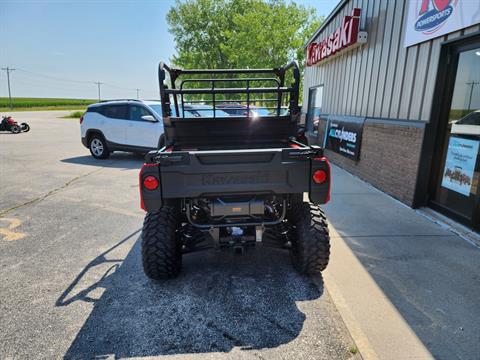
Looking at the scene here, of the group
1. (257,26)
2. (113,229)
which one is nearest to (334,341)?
(113,229)

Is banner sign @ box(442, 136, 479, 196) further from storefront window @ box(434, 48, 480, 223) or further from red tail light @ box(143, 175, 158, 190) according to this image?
red tail light @ box(143, 175, 158, 190)

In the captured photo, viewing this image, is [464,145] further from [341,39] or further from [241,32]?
[241,32]

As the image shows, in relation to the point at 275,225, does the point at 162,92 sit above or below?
above

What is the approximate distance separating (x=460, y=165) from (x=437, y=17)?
2204 mm

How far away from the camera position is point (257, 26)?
77.3ft

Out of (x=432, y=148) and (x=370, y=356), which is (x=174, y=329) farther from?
(x=432, y=148)

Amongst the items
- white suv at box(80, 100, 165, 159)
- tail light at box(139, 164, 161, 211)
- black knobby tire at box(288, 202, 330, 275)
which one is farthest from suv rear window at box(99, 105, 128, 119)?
black knobby tire at box(288, 202, 330, 275)

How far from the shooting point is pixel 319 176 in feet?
9.00

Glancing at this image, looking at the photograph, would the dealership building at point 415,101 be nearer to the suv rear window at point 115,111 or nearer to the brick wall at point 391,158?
the brick wall at point 391,158

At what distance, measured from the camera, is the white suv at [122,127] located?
957cm

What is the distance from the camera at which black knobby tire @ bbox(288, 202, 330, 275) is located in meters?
2.94

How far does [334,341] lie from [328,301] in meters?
0.49

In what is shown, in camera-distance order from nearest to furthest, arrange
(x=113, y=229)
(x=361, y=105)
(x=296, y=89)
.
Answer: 1. (x=296, y=89)
2. (x=113, y=229)
3. (x=361, y=105)

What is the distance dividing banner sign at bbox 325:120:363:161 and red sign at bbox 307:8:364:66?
1895 millimetres
